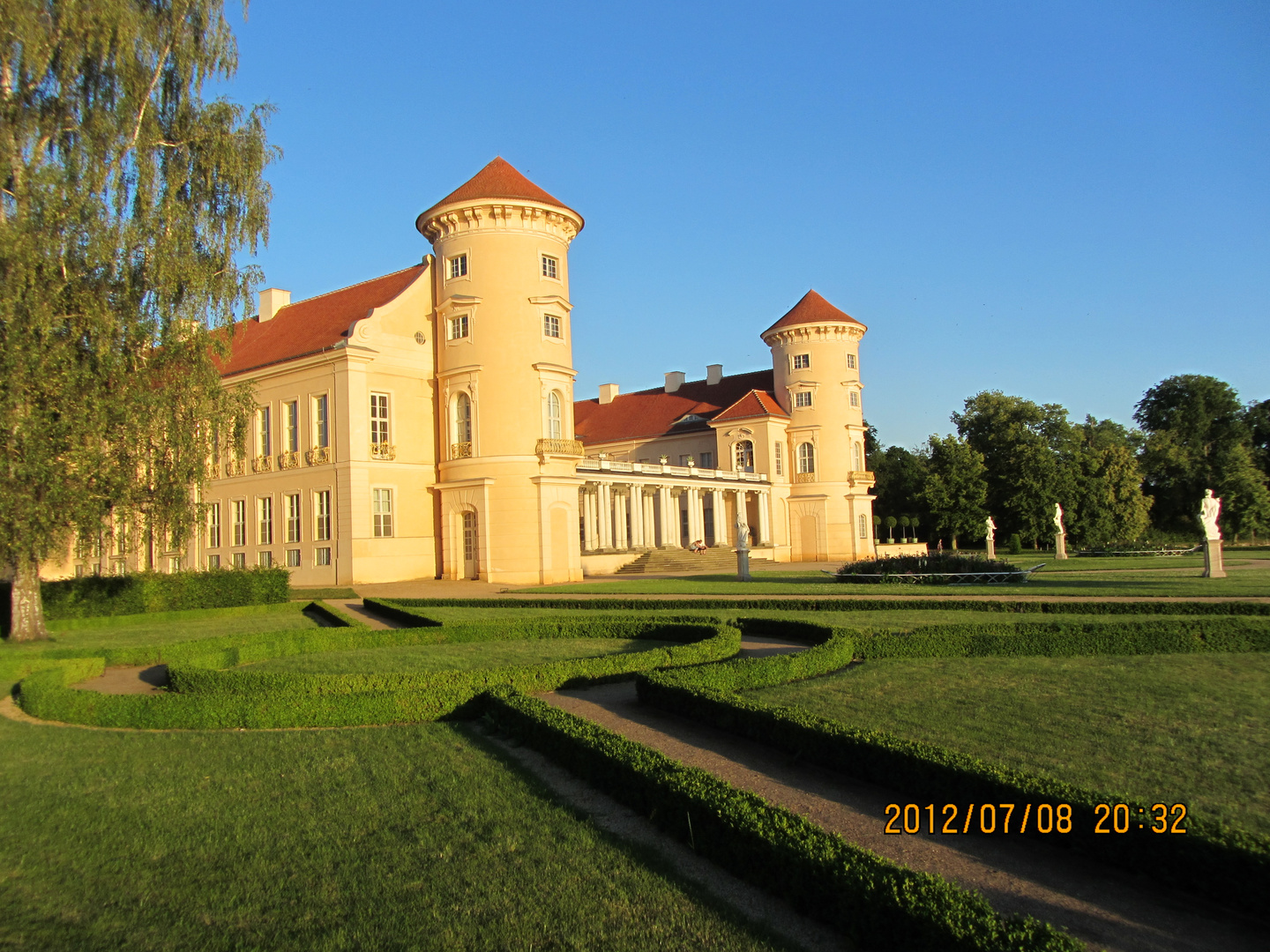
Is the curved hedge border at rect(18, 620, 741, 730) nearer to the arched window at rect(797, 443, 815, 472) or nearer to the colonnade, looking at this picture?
the colonnade

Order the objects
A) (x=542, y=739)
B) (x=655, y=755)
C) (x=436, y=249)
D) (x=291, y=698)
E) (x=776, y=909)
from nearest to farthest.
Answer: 1. (x=776, y=909)
2. (x=655, y=755)
3. (x=542, y=739)
4. (x=291, y=698)
5. (x=436, y=249)

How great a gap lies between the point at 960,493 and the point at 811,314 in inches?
765

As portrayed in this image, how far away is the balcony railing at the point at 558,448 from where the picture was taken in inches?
1421

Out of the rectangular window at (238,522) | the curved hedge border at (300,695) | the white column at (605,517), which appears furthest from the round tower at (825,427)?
the curved hedge border at (300,695)

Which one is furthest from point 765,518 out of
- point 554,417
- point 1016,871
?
point 1016,871

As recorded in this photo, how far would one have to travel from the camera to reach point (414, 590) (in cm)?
3198

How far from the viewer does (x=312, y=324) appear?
40.9 metres

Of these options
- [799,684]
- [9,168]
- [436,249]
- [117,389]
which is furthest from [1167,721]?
[436,249]

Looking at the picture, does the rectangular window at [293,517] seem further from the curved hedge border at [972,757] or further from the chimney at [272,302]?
the curved hedge border at [972,757]

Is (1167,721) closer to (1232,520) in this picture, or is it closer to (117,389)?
(117,389)

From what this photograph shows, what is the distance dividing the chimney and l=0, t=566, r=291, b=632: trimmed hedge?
2150cm

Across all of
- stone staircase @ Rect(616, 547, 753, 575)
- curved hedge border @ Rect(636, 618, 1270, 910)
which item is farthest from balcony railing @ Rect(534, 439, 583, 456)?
curved hedge border @ Rect(636, 618, 1270, 910)

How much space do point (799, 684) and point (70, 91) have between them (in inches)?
746

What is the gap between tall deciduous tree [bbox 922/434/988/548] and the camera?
219ft
